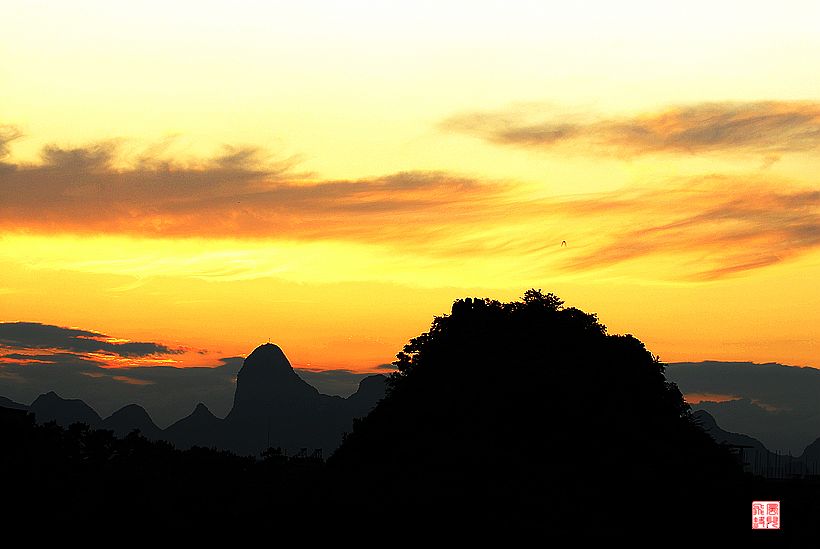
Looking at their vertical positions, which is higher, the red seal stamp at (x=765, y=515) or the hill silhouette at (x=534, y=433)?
the hill silhouette at (x=534, y=433)

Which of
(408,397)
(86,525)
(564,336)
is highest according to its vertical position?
(564,336)

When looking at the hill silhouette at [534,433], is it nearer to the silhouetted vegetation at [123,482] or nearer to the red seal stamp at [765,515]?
the red seal stamp at [765,515]

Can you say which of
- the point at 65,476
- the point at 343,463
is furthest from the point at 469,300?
the point at 65,476

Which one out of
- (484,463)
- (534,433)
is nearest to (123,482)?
(484,463)

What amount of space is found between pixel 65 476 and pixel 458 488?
1164 inches

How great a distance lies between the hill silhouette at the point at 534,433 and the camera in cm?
8294

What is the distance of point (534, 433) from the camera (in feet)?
297

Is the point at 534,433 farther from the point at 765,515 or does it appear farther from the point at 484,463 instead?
the point at 765,515

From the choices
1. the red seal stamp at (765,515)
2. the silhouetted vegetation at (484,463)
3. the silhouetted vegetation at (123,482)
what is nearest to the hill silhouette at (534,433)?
the silhouetted vegetation at (484,463)

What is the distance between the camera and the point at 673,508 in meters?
84.3

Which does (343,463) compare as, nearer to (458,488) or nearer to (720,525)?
(458,488)

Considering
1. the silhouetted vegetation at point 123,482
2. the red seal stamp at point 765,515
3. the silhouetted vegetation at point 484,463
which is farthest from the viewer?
the red seal stamp at point 765,515

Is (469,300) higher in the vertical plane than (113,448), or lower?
higher

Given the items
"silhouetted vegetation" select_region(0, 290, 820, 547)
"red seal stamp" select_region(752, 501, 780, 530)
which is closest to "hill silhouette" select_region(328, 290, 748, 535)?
"silhouetted vegetation" select_region(0, 290, 820, 547)
